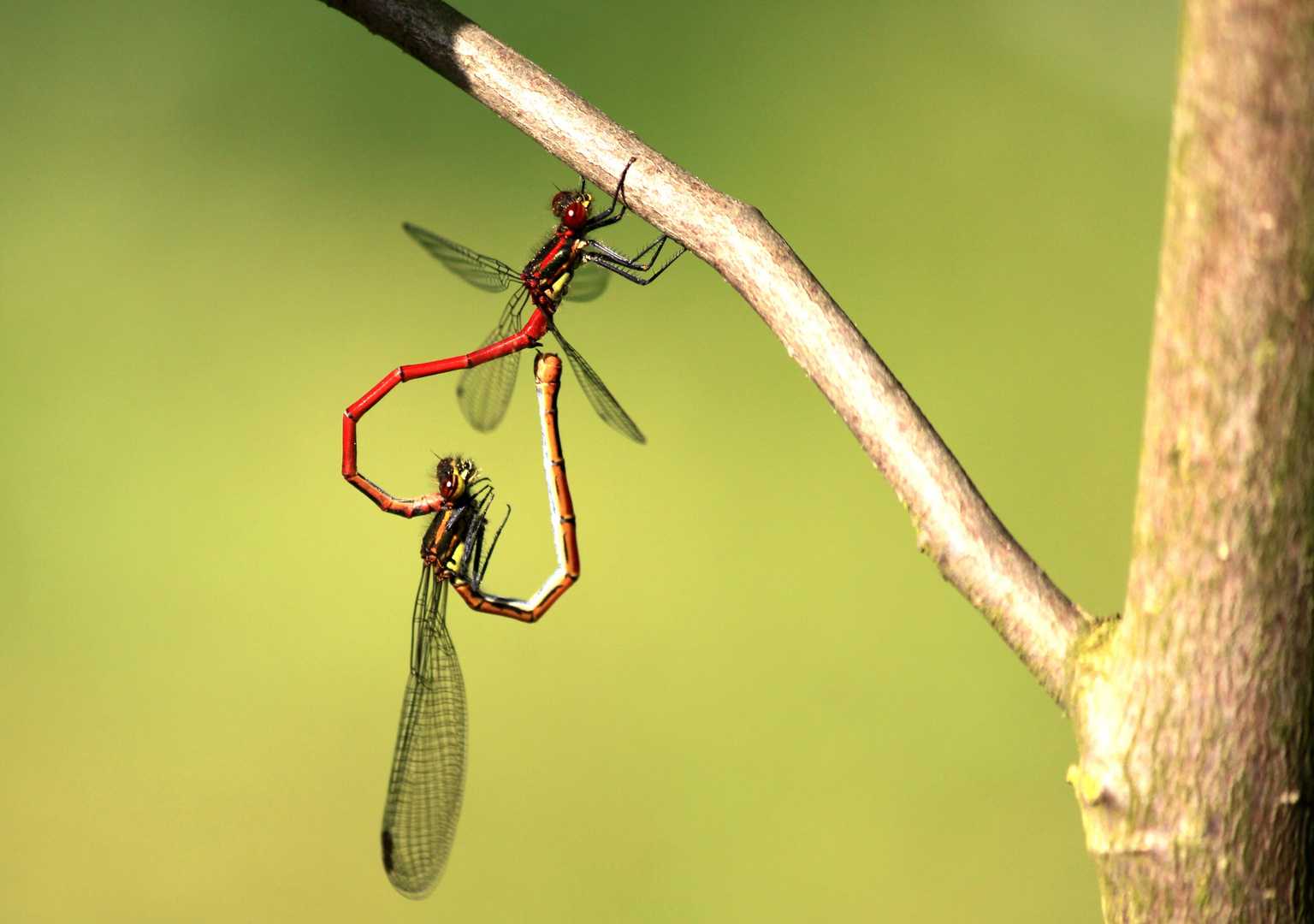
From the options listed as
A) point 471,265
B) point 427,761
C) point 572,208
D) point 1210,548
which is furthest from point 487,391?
point 1210,548

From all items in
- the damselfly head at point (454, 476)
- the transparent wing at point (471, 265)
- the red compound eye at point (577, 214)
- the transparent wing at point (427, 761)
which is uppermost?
the transparent wing at point (471, 265)

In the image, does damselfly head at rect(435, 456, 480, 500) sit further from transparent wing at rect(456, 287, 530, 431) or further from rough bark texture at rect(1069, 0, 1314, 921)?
rough bark texture at rect(1069, 0, 1314, 921)

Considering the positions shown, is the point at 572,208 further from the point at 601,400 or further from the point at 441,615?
the point at 441,615

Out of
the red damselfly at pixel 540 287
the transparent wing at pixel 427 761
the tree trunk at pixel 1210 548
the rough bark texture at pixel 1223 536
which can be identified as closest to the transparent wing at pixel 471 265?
the red damselfly at pixel 540 287

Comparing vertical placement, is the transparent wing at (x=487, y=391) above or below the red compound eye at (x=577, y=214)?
below

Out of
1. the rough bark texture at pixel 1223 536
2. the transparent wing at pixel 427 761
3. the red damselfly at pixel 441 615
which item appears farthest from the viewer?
the transparent wing at pixel 427 761

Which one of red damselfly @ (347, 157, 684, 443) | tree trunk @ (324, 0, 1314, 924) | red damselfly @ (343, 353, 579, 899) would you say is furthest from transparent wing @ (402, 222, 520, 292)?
tree trunk @ (324, 0, 1314, 924)

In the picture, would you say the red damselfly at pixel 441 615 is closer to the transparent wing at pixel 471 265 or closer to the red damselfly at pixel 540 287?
the red damselfly at pixel 540 287

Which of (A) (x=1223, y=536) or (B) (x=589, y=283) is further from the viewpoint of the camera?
(B) (x=589, y=283)

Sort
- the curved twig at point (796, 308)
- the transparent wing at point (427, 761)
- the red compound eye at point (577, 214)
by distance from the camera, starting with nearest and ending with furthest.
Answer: the curved twig at point (796, 308), the red compound eye at point (577, 214), the transparent wing at point (427, 761)
